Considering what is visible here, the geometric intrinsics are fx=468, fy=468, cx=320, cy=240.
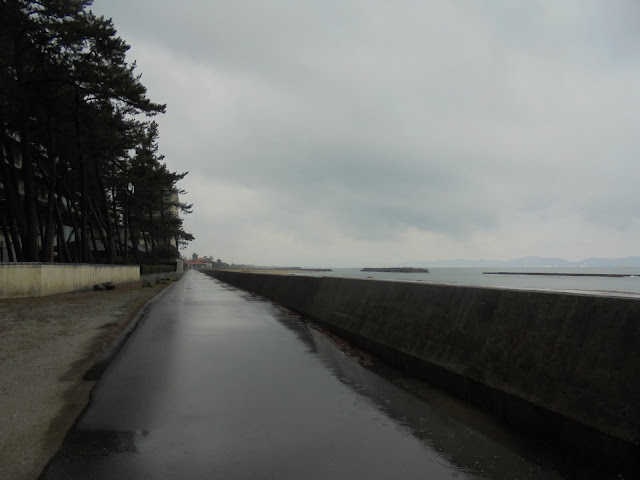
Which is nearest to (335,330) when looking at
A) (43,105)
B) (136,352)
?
(136,352)

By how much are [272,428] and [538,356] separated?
2.63 meters

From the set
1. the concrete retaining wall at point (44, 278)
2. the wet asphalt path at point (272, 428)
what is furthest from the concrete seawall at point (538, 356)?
the concrete retaining wall at point (44, 278)

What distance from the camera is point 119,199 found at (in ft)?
189

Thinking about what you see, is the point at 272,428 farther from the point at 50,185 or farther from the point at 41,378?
the point at 50,185

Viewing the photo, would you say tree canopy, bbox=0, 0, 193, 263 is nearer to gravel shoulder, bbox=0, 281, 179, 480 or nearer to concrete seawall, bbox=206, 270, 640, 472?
gravel shoulder, bbox=0, 281, 179, 480

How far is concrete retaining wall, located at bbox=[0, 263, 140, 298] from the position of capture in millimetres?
19094

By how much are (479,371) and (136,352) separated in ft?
19.6

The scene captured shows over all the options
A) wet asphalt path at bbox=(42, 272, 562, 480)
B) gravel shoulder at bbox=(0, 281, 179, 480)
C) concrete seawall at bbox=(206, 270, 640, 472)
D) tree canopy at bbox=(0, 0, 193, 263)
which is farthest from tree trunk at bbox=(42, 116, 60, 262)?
concrete seawall at bbox=(206, 270, 640, 472)

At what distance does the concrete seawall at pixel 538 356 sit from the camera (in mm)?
3609

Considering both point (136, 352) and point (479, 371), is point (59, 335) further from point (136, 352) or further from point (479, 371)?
point (479, 371)

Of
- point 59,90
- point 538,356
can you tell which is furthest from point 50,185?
point 538,356

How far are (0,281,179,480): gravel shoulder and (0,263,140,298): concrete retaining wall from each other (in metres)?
5.44

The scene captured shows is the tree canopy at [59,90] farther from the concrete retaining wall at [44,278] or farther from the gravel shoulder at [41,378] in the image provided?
the gravel shoulder at [41,378]

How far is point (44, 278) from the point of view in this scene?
21.6 meters
